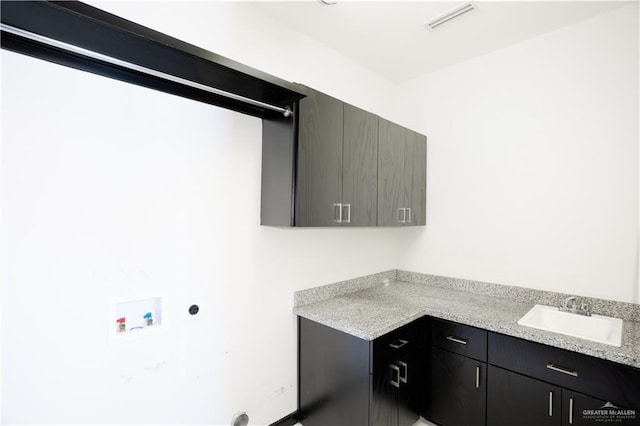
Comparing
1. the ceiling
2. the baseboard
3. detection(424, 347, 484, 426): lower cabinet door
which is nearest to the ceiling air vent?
the ceiling

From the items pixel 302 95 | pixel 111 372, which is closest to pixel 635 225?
pixel 302 95

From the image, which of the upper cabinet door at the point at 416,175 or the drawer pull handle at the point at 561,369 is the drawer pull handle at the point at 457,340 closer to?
the drawer pull handle at the point at 561,369

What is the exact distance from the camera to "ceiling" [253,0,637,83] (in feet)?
6.15

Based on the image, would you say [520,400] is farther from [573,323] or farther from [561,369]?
[573,323]

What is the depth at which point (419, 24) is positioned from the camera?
2.05 m

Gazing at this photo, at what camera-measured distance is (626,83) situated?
6.15ft

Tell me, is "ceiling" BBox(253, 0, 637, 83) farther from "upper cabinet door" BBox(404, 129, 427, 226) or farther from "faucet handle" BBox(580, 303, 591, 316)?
"faucet handle" BBox(580, 303, 591, 316)

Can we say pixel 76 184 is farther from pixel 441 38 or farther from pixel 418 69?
pixel 418 69

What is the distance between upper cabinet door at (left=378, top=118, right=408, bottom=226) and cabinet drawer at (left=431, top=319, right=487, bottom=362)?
80 centimetres

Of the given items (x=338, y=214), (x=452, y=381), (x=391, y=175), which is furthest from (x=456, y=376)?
Answer: (x=391, y=175)

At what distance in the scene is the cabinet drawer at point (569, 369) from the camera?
4.61 ft

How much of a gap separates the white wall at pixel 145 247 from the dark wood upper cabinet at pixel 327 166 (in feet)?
0.55

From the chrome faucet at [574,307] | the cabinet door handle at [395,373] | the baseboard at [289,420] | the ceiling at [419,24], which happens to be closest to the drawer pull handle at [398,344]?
the cabinet door handle at [395,373]

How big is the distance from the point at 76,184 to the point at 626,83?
3.06 meters
